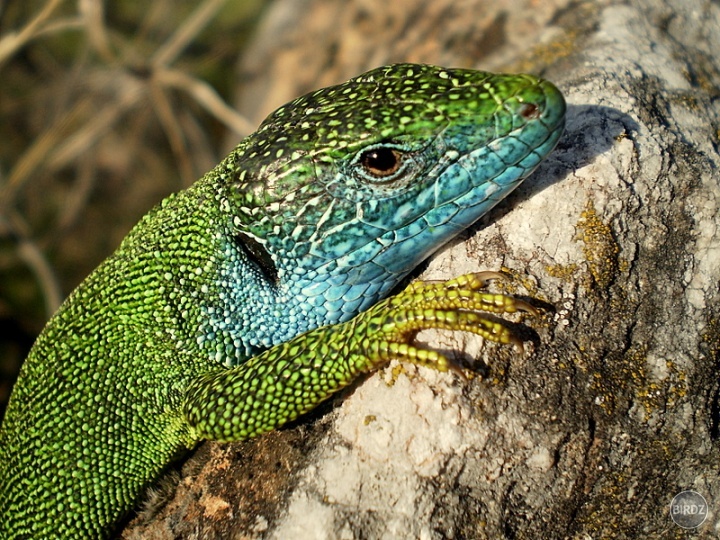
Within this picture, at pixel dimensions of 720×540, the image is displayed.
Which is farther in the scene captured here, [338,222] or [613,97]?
[613,97]

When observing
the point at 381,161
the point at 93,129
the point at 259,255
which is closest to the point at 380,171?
the point at 381,161

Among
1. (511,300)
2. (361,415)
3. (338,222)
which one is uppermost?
(338,222)

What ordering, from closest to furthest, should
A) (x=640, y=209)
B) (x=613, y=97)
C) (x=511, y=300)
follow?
(x=511, y=300) → (x=640, y=209) → (x=613, y=97)

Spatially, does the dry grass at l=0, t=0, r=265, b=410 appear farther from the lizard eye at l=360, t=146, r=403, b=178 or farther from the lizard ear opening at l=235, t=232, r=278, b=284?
the lizard eye at l=360, t=146, r=403, b=178

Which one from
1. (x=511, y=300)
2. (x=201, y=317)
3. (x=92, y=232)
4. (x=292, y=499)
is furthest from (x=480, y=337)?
(x=92, y=232)

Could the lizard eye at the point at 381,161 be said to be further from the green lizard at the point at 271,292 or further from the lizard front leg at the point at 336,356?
the lizard front leg at the point at 336,356

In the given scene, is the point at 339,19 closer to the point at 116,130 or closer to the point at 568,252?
the point at 116,130

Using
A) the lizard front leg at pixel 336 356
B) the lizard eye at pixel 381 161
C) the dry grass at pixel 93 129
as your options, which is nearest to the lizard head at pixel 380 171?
the lizard eye at pixel 381 161
